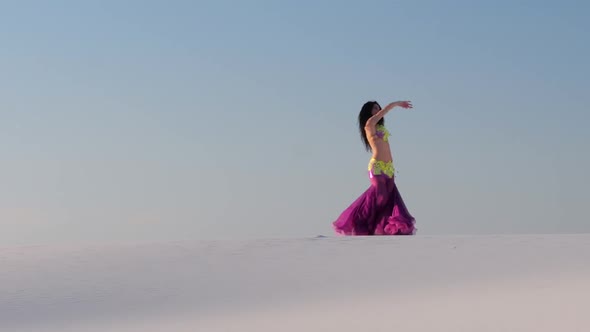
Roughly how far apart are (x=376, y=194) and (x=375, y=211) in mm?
234

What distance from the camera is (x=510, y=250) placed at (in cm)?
813

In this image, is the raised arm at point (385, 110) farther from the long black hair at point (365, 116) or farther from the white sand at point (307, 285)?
the white sand at point (307, 285)

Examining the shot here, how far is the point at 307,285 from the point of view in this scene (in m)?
7.29

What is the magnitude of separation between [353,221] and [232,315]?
4.84 metres

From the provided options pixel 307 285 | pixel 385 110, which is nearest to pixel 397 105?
pixel 385 110

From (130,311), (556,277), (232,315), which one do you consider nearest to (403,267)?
(556,277)

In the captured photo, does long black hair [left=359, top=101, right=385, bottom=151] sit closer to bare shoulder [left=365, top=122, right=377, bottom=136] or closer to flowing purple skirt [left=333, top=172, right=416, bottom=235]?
bare shoulder [left=365, top=122, right=377, bottom=136]

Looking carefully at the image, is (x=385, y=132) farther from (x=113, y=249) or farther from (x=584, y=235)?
(x=113, y=249)

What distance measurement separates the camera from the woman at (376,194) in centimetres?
1110

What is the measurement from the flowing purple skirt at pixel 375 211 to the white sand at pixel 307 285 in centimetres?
205

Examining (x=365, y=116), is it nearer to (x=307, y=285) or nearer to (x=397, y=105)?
(x=397, y=105)

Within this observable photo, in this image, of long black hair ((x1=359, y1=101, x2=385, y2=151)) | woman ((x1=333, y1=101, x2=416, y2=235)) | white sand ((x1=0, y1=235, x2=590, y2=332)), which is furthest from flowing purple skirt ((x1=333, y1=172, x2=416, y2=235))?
white sand ((x1=0, y1=235, x2=590, y2=332))

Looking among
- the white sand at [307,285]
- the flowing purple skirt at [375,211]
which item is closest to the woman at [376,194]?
Result: the flowing purple skirt at [375,211]

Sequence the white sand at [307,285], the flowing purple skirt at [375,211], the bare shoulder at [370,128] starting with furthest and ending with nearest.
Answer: the bare shoulder at [370,128]
the flowing purple skirt at [375,211]
the white sand at [307,285]
